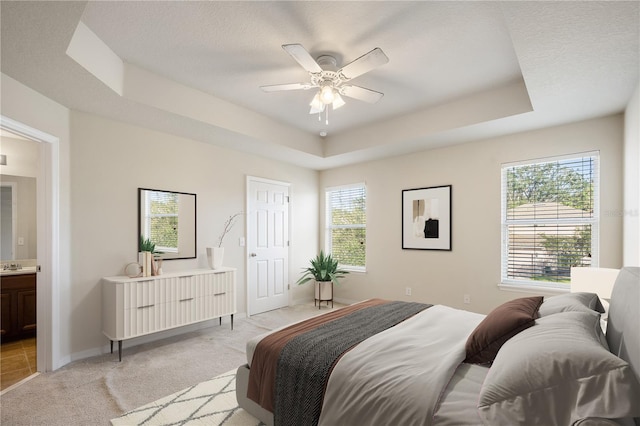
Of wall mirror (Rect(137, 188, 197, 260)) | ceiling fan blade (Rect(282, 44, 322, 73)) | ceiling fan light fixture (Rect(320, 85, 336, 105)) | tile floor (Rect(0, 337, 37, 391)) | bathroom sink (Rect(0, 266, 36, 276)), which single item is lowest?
tile floor (Rect(0, 337, 37, 391))

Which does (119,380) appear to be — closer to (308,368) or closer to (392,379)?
(308,368)

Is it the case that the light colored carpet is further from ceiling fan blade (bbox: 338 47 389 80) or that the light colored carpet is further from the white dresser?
ceiling fan blade (bbox: 338 47 389 80)

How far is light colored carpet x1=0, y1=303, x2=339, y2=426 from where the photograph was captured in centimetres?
223

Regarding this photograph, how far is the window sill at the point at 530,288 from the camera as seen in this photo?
3.67 m

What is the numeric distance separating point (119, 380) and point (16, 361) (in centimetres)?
129

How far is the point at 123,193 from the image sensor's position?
3547 mm

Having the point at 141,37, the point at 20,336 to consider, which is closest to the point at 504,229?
the point at 141,37

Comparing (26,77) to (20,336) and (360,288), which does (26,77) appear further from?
(360,288)

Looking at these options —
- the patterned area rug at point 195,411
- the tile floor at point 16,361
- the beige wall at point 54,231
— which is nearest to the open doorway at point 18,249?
the tile floor at point 16,361

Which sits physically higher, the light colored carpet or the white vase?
the white vase

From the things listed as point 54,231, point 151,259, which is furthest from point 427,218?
point 54,231

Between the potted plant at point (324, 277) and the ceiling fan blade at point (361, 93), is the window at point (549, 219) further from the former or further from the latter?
the potted plant at point (324, 277)

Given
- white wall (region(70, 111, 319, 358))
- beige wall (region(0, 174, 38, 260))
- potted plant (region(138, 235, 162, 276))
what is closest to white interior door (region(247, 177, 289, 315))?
white wall (region(70, 111, 319, 358))

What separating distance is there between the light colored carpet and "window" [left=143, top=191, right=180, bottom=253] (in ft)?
3.64
